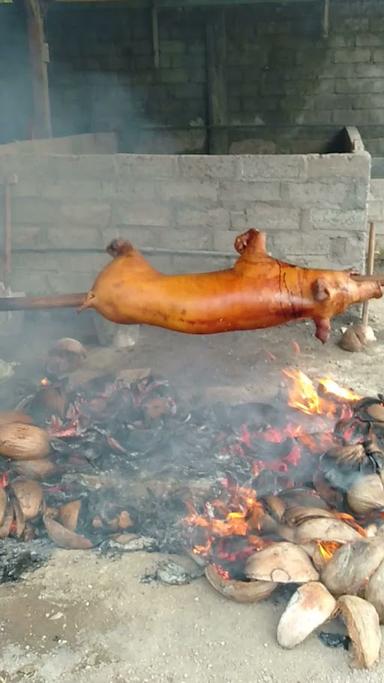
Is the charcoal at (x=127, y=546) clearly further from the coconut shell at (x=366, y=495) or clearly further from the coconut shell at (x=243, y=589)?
the coconut shell at (x=366, y=495)

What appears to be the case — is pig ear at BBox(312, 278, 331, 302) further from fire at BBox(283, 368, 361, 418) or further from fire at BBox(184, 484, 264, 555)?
fire at BBox(283, 368, 361, 418)

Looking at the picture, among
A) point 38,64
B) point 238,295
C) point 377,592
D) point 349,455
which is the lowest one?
point 377,592

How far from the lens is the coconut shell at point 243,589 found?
3.36m

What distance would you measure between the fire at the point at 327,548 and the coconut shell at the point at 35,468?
1.88m

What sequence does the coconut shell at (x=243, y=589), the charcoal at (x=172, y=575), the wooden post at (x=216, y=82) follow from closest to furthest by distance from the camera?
1. the coconut shell at (x=243, y=589)
2. the charcoal at (x=172, y=575)
3. the wooden post at (x=216, y=82)

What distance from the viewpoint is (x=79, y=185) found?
718cm

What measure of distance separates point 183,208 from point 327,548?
444 cm

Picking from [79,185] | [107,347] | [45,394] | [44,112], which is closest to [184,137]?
[44,112]

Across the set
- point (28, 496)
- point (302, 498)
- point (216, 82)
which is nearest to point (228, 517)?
point (302, 498)

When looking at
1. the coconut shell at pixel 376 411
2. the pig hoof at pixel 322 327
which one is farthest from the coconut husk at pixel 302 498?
the pig hoof at pixel 322 327

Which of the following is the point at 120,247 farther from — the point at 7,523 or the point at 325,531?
the point at 325,531

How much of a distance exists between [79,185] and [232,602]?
506cm

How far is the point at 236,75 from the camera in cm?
1136

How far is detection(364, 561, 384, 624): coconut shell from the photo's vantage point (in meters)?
3.18
